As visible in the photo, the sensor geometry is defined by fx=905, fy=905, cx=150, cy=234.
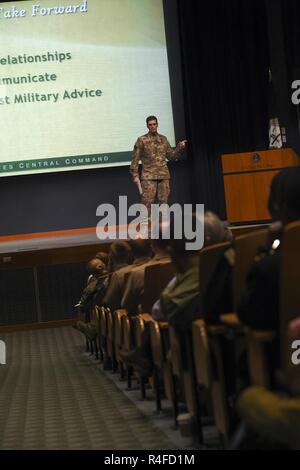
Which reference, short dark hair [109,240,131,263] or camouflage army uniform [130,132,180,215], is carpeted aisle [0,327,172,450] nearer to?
short dark hair [109,240,131,263]

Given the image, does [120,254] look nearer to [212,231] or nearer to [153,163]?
[212,231]

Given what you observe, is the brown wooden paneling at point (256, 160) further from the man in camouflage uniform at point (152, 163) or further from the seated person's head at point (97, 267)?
the seated person's head at point (97, 267)

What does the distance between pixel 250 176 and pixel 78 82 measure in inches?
122

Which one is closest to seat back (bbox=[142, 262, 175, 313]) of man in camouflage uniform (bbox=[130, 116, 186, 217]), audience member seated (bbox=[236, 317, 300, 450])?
audience member seated (bbox=[236, 317, 300, 450])

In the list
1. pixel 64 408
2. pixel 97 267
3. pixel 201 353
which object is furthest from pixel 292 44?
pixel 201 353

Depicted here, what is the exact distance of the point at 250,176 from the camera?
9.88 metres

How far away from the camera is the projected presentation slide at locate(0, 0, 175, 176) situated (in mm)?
11703

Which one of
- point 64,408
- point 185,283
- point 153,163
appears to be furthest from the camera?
point 153,163

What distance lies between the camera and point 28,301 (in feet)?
35.1

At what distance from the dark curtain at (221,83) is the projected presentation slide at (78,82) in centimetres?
58

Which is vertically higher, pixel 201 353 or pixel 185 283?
pixel 185 283

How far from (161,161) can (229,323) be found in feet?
27.8

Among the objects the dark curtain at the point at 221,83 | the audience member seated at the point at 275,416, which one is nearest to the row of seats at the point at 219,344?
the audience member seated at the point at 275,416

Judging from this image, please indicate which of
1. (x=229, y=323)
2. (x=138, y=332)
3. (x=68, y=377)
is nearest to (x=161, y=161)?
(x=68, y=377)
